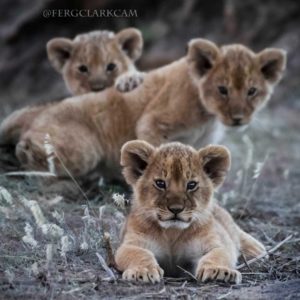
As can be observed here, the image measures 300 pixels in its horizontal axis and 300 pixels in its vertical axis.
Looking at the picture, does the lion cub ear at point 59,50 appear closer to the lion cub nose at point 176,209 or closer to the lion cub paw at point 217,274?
the lion cub nose at point 176,209

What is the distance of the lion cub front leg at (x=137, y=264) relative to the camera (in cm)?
584

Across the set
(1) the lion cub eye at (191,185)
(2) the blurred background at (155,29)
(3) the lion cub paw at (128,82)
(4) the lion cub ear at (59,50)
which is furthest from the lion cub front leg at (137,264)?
(2) the blurred background at (155,29)

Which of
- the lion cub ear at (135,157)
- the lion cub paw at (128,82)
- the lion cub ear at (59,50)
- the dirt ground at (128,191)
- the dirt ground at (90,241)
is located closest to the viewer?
the dirt ground at (90,241)

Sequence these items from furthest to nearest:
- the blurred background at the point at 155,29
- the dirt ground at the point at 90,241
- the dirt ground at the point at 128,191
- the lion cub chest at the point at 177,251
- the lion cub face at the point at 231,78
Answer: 1. the blurred background at the point at 155,29
2. the lion cub face at the point at 231,78
3. the lion cub chest at the point at 177,251
4. the dirt ground at the point at 128,191
5. the dirt ground at the point at 90,241

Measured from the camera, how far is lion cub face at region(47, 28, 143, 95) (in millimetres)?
9844

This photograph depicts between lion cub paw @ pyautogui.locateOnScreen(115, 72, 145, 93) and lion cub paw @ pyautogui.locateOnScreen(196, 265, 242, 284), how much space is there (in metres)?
3.60

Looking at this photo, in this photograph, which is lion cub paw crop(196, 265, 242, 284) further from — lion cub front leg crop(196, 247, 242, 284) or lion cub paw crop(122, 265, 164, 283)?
lion cub paw crop(122, 265, 164, 283)

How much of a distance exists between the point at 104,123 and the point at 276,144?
4684mm

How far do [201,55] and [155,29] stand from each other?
715 centimetres

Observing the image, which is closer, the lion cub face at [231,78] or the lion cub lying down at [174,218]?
the lion cub lying down at [174,218]

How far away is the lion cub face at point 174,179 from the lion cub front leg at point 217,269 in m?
0.27

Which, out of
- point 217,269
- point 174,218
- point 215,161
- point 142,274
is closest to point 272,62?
point 215,161

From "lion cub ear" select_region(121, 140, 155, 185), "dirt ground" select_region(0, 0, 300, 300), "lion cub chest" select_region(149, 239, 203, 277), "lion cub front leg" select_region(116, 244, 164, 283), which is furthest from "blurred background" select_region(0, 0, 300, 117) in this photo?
"lion cub front leg" select_region(116, 244, 164, 283)

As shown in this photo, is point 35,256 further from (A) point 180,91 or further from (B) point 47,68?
(B) point 47,68
